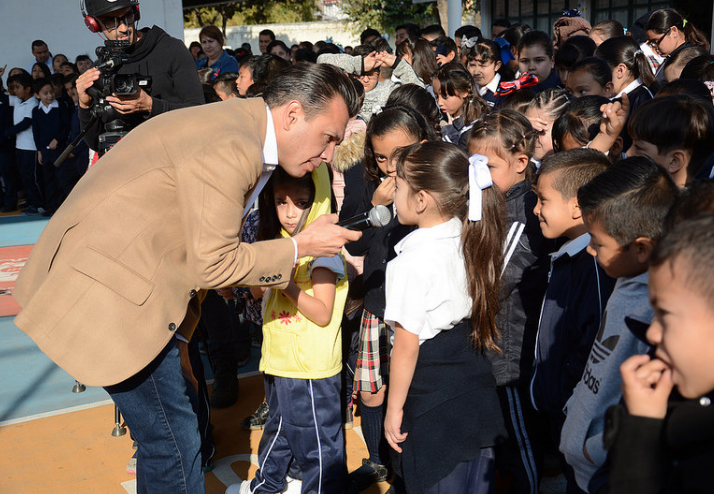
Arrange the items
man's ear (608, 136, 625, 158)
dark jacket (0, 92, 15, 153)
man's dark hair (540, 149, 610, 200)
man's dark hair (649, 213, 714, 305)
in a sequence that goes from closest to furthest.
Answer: man's dark hair (649, 213, 714, 305)
man's dark hair (540, 149, 610, 200)
man's ear (608, 136, 625, 158)
dark jacket (0, 92, 15, 153)

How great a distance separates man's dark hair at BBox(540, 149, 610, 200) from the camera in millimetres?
2508

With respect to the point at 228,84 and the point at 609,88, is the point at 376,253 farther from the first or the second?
the point at 228,84

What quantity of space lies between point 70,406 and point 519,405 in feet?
9.04

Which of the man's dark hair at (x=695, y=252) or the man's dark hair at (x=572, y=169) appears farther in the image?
the man's dark hair at (x=572, y=169)

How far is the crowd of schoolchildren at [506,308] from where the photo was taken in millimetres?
1278

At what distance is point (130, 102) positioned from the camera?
3.25 metres

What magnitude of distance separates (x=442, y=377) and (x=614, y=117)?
1.78 meters

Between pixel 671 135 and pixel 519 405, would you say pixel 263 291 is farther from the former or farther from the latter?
pixel 671 135

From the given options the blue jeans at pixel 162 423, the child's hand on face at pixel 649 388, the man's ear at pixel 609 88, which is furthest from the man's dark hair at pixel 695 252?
the man's ear at pixel 609 88

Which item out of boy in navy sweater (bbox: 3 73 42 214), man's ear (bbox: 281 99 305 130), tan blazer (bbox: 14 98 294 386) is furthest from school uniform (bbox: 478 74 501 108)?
boy in navy sweater (bbox: 3 73 42 214)

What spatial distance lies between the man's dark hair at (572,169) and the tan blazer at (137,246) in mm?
1149

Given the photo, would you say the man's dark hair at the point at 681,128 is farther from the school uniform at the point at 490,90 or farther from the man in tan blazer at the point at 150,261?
the school uniform at the point at 490,90

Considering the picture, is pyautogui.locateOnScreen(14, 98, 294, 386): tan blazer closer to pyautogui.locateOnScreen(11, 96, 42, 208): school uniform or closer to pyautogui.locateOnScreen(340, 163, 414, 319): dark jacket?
pyautogui.locateOnScreen(340, 163, 414, 319): dark jacket

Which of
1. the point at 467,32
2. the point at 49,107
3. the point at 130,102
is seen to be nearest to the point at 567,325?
the point at 130,102
